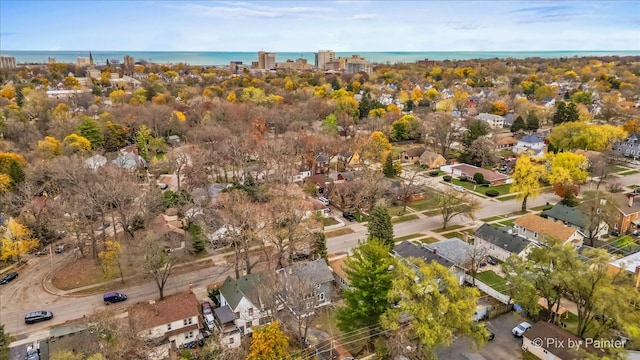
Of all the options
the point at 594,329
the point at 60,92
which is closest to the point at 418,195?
the point at 594,329

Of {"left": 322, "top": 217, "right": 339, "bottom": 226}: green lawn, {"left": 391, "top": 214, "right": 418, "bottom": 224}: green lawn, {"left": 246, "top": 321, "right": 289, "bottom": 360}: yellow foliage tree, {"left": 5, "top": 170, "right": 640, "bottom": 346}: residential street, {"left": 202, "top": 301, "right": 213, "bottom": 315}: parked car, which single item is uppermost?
{"left": 246, "top": 321, "right": 289, "bottom": 360}: yellow foliage tree

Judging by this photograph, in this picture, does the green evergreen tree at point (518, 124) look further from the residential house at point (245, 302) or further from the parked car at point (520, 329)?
the residential house at point (245, 302)

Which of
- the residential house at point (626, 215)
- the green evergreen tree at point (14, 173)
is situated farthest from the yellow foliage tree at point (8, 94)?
the residential house at point (626, 215)

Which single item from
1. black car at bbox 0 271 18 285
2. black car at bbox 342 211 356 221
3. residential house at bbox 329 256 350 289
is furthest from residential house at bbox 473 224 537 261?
black car at bbox 0 271 18 285

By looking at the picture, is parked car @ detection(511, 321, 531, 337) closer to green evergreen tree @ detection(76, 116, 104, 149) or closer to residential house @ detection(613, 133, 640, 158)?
residential house @ detection(613, 133, 640, 158)

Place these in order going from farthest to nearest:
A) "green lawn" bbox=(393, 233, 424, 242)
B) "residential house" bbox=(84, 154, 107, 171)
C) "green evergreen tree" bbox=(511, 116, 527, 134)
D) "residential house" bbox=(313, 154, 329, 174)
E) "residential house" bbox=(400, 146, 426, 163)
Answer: "green evergreen tree" bbox=(511, 116, 527, 134)
"residential house" bbox=(400, 146, 426, 163)
"residential house" bbox=(313, 154, 329, 174)
"residential house" bbox=(84, 154, 107, 171)
"green lawn" bbox=(393, 233, 424, 242)
